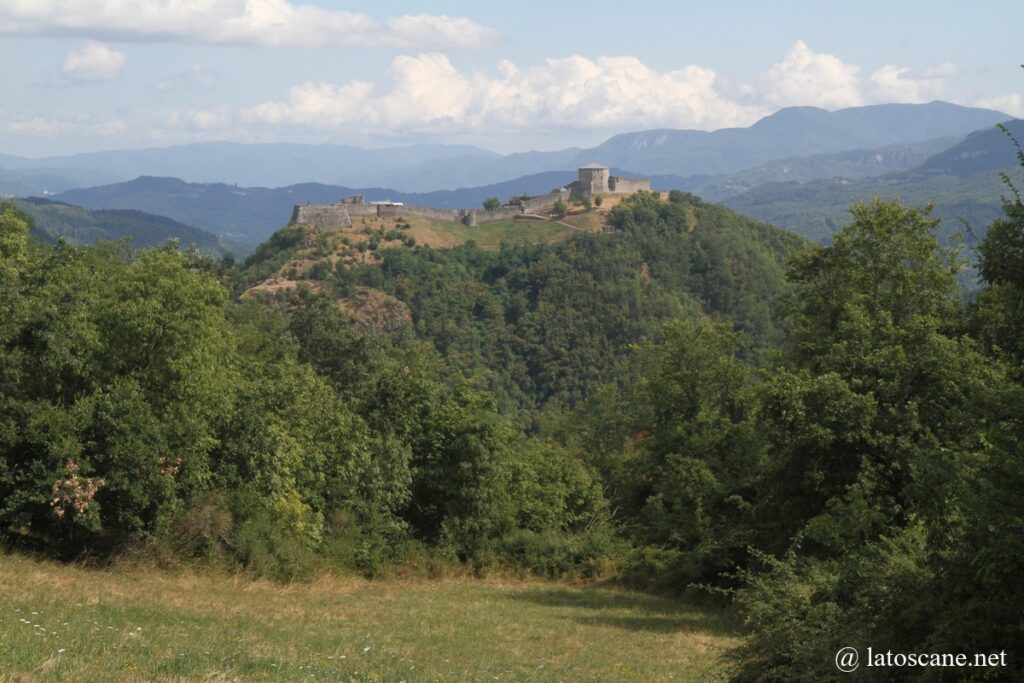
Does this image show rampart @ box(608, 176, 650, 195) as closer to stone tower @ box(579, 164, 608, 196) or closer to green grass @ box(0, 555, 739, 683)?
stone tower @ box(579, 164, 608, 196)

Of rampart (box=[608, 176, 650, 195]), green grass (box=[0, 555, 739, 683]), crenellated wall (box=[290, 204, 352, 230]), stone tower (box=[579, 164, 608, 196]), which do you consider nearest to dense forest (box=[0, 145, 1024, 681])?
green grass (box=[0, 555, 739, 683])

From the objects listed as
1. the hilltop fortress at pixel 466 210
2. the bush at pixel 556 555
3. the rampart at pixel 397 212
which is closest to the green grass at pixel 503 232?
the rampart at pixel 397 212

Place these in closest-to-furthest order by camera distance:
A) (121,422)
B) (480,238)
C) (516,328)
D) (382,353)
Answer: (121,422), (382,353), (516,328), (480,238)

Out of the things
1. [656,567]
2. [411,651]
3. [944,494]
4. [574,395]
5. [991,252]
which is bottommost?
[574,395]

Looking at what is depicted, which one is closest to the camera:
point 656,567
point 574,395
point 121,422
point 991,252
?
point 991,252

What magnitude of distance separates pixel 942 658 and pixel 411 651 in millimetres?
8269

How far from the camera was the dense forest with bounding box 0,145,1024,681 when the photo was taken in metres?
11.9

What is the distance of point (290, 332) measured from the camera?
4434 centimetres

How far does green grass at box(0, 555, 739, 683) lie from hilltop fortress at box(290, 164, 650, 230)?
289 feet

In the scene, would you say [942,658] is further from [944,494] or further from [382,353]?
[382,353]

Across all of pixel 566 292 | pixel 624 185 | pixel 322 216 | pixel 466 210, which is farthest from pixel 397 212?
pixel 624 185

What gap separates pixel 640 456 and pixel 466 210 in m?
104

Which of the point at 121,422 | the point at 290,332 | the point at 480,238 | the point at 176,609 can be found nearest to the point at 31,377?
the point at 121,422

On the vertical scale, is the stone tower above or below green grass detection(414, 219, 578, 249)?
above
